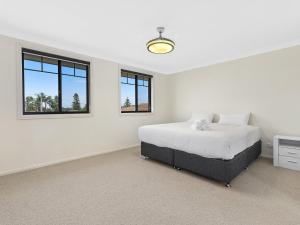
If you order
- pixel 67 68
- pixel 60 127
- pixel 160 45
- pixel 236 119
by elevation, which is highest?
pixel 160 45

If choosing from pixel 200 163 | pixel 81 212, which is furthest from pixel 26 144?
pixel 200 163

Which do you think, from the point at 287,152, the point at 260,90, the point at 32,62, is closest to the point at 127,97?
the point at 32,62

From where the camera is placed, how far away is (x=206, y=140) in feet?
8.07

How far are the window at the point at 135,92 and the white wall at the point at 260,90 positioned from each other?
1.53 metres

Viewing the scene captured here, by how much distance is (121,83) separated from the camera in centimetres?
460

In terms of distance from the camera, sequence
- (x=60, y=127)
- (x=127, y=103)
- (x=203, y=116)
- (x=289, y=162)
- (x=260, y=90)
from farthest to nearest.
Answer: (x=127, y=103) < (x=203, y=116) < (x=260, y=90) < (x=60, y=127) < (x=289, y=162)

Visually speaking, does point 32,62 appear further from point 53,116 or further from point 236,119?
point 236,119

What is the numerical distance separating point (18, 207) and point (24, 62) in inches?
98.9

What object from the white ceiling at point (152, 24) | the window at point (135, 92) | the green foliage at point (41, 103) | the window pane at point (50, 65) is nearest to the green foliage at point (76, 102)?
the green foliage at point (41, 103)

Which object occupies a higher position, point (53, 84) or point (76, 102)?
point (53, 84)

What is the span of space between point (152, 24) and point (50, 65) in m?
2.29

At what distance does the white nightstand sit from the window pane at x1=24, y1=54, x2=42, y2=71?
193 inches

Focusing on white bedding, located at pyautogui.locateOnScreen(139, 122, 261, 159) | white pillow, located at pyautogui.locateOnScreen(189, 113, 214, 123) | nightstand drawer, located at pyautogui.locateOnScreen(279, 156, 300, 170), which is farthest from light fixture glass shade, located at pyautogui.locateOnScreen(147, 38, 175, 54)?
nightstand drawer, located at pyautogui.locateOnScreen(279, 156, 300, 170)

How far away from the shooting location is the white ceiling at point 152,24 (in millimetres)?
2133
